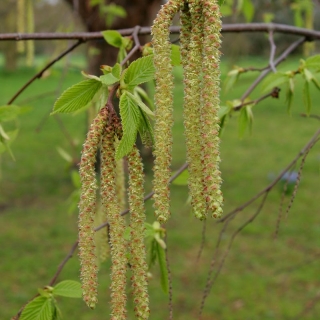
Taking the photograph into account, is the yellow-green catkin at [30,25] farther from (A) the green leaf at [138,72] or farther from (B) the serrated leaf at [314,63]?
(A) the green leaf at [138,72]

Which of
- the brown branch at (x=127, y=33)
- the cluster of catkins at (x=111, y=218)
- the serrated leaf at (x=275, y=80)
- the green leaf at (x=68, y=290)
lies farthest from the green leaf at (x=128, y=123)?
the serrated leaf at (x=275, y=80)

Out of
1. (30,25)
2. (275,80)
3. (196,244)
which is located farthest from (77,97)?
(196,244)

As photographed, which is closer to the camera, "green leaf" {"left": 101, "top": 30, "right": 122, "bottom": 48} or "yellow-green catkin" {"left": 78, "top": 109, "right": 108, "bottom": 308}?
"yellow-green catkin" {"left": 78, "top": 109, "right": 108, "bottom": 308}

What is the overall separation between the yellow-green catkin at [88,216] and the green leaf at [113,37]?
61 centimetres

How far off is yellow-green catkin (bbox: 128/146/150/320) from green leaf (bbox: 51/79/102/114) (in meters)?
0.21

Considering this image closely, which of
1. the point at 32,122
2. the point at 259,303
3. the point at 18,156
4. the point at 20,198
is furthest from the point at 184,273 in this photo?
the point at 32,122

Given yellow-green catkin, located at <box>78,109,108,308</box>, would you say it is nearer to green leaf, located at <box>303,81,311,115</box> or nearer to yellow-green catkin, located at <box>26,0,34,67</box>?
green leaf, located at <box>303,81,311,115</box>

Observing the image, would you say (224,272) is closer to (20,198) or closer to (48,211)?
(48,211)

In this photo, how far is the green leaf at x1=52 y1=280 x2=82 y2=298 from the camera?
1.27 m

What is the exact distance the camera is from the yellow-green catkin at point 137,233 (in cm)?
92

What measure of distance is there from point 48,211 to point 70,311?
8.28ft

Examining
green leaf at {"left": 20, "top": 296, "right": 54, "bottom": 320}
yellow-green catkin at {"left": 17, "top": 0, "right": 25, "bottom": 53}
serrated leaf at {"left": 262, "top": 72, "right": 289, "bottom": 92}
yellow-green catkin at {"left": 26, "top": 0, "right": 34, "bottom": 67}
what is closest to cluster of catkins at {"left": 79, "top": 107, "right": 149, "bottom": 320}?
green leaf at {"left": 20, "top": 296, "right": 54, "bottom": 320}

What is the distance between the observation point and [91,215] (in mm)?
905

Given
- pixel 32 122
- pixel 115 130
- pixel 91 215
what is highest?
pixel 115 130
